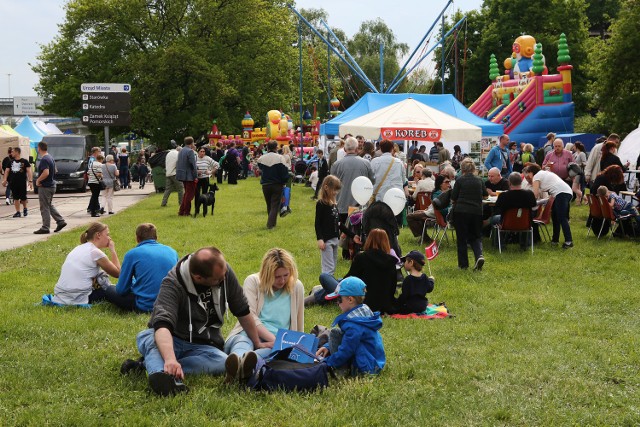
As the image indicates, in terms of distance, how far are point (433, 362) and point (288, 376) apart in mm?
1470

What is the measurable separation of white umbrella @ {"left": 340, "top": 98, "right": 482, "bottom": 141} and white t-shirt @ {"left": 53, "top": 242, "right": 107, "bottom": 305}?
430 inches

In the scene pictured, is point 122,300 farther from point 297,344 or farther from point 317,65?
point 317,65

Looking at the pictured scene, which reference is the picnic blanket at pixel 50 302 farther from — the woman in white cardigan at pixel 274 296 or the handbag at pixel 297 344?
the handbag at pixel 297 344

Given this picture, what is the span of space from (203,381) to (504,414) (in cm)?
217

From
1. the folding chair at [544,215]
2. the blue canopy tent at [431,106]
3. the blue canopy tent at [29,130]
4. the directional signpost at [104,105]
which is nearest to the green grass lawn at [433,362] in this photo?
the folding chair at [544,215]

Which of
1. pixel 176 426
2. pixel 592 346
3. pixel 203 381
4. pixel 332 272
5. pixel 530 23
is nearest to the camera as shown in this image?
pixel 176 426

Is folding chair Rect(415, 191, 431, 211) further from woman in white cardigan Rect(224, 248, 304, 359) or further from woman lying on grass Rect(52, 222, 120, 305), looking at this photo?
woman in white cardigan Rect(224, 248, 304, 359)

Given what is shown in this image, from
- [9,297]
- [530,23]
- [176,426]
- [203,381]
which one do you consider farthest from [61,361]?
[530,23]

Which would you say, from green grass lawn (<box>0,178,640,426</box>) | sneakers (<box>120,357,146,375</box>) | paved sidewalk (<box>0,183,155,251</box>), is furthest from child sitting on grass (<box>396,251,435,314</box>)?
paved sidewalk (<box>0,183,155,251</box>)

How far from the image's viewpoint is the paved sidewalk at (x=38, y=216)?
16.9 m

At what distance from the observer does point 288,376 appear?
237 inches

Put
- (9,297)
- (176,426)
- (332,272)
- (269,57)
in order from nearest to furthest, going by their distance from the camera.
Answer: (176,426) → (9,297) → (332,272) → (269,57)

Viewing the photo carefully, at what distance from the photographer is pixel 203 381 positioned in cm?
615

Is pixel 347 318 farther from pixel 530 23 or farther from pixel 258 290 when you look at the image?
pixel 530 23
